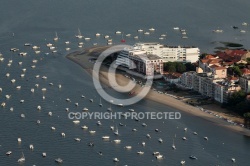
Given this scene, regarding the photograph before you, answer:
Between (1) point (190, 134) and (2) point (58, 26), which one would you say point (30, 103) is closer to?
(1) point (190, 134)

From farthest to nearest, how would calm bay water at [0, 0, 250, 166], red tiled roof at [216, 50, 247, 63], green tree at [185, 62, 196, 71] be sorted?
red tiled roof at [216, 50, 247, 63]
green tree at [185, 62, 196, 71]
calm bay water at [0, 0, 250, 166]

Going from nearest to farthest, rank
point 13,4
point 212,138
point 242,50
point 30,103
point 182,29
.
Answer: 1. point 212,138
2. point 30,103
3. point 242,50
4. point 182,29
5. point 13,4

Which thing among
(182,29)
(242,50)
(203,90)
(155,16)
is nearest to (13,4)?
(155,16)

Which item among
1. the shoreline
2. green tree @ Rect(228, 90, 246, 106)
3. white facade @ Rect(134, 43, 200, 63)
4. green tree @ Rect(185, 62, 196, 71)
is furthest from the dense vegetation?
white facade @ Rect(134, 43, 200, 63)

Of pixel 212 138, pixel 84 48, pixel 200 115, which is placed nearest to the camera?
pixel 212 138

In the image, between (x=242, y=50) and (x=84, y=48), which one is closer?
(x=242, y=50)

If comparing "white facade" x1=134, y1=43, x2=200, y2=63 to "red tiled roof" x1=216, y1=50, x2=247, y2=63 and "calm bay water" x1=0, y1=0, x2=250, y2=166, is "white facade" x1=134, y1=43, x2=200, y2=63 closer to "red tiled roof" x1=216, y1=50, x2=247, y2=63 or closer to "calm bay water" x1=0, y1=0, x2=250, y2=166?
"red tiled roof" x1=216, y1=50, x2=247, y2=63

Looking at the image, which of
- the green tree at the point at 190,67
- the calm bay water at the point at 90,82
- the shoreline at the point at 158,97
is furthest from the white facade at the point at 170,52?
the calm bay water at the point at 90,82

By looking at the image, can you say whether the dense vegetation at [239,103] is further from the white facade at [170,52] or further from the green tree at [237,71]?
the white facade at [170,52]
